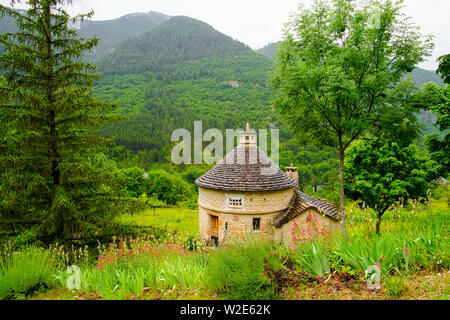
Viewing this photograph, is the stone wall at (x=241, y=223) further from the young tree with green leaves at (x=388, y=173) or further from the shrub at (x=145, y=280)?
the shrub at (x=145, y=280)

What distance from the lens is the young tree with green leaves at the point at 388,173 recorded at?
15484mm

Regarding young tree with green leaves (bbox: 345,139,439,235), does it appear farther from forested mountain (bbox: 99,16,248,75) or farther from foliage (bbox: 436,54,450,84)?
forested mountain (bbox: 99,16,248,75)

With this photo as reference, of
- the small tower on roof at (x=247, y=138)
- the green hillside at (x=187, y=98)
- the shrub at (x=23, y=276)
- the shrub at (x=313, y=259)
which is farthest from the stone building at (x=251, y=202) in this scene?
the green hillside at (x=187, y=98)

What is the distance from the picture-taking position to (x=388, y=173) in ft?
51.5

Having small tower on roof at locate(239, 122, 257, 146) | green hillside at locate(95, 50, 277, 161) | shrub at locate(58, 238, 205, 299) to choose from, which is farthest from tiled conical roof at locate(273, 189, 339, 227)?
green hillside at locate(95, 50, 277, 161)

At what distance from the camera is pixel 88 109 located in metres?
9.67

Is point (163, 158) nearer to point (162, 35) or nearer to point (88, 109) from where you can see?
point (88, 109)

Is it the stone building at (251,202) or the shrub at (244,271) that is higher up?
the shrub at (244,271)

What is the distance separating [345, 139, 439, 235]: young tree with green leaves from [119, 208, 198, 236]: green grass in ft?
74.1

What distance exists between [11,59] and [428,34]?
15.1 m

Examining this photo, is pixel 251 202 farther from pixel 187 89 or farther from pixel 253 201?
pixel 187 89

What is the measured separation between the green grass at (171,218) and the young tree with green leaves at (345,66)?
1027 inches

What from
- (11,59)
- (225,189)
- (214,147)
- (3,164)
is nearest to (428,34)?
(225,189)
